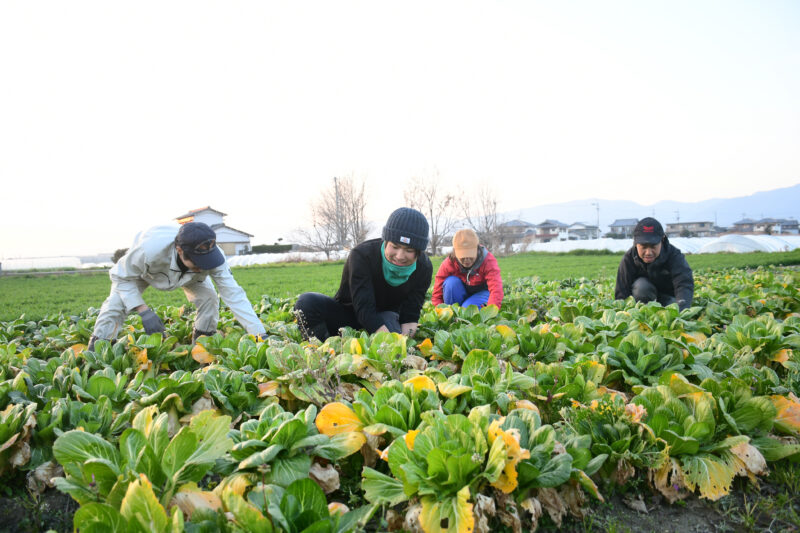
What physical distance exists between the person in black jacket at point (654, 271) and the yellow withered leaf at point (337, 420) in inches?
159

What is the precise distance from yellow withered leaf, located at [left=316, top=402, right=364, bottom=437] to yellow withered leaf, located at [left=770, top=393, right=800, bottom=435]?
1.69 m

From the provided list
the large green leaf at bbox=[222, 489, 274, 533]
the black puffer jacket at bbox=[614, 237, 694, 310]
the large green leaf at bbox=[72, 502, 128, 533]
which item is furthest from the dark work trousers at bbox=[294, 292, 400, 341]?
the black puffer jacket at bbox=[614, 237, 694, 310]

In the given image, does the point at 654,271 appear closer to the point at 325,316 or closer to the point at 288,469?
the point at 325,316

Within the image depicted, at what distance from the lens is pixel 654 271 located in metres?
5.25

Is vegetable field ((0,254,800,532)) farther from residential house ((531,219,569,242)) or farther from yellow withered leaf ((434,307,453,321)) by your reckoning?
residential house ((531,219,569,242))

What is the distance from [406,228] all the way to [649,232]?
3044 mm

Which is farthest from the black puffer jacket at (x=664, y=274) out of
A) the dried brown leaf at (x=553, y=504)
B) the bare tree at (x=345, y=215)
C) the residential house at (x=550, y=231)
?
the residential house at (x=550, y=231)

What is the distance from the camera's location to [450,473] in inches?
54.4

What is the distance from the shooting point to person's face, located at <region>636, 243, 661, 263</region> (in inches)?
193

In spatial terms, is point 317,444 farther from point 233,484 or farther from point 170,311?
point 170,311

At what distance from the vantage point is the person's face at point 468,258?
4.79 metres

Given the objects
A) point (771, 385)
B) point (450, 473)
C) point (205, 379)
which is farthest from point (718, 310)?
point (205, 379)

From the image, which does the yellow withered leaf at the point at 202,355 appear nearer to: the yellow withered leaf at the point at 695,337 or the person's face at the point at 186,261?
the person's face at the point at 186,261

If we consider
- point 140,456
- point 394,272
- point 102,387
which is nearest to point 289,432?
point 140,456
